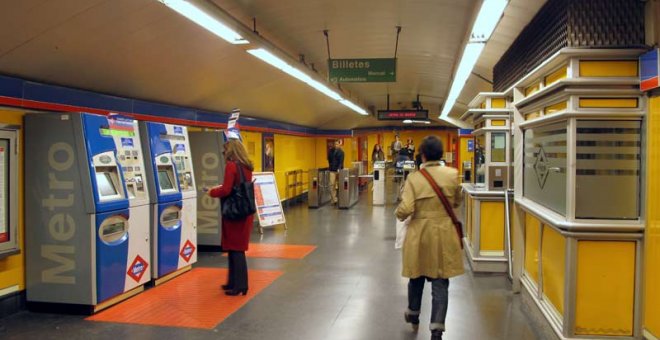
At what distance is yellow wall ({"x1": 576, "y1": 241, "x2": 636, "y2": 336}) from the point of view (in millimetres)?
3664

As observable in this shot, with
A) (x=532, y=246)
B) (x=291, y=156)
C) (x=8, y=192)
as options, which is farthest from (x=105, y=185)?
(x=291, y=156)

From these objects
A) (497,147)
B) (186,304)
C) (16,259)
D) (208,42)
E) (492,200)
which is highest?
(208,42)

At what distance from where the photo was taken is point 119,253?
5.18 metres

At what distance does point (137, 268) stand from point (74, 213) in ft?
3.10

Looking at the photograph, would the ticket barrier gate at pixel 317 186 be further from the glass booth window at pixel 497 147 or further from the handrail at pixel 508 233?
the handrail at pixel 508 233

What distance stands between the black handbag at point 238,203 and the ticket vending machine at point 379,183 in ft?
27.7

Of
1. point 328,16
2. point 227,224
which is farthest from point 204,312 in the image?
point 328,16

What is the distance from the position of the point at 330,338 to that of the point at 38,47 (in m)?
3.74

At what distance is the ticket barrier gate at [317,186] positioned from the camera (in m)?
13.8

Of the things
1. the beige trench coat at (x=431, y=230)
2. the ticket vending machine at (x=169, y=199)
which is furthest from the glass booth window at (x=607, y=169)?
the ticket vending machine at (x=169, y=199)

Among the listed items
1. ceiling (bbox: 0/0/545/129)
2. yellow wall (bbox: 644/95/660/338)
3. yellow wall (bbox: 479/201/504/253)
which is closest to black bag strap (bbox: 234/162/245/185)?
ceiling (bbox: 0/0/545/129)

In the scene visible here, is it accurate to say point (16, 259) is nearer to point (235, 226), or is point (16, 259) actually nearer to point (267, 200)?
point (235, 226)

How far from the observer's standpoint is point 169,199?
241 inches

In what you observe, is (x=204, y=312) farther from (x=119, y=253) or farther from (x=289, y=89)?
(x=289, y=89)
